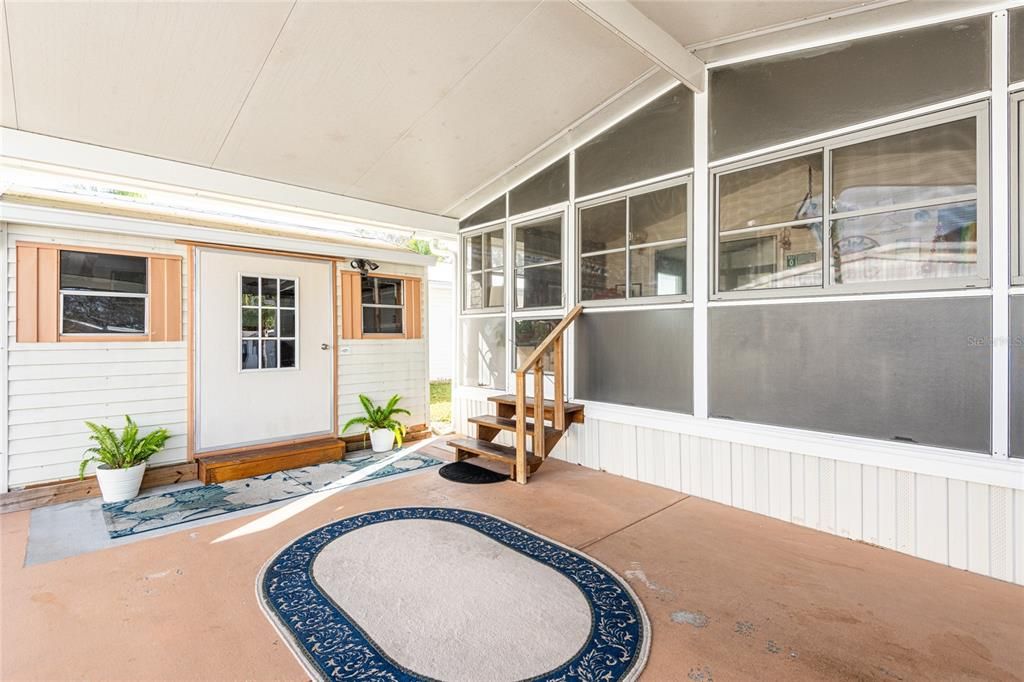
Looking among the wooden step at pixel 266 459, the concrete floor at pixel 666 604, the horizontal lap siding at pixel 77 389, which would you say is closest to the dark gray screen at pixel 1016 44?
the concrete floor at pixel 666 604

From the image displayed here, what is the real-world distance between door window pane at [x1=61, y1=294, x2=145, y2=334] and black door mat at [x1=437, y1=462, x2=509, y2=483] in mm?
2880

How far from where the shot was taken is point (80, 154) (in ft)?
11.5

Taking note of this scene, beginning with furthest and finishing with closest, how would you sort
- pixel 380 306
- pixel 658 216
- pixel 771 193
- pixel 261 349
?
pixel 380 306
pixel 261 349
pixel 658 216
pixel 771 193

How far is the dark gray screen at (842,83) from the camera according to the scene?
2654 mm

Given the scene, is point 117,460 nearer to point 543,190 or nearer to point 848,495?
point 543,190

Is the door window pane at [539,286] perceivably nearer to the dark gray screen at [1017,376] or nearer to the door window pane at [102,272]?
the dark gray screen at [1017,376]

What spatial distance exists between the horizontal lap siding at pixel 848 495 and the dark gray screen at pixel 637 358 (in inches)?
12.2

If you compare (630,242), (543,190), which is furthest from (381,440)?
(630,242)

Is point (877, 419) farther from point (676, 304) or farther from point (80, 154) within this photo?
point (80, 154)

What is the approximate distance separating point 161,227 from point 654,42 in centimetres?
408

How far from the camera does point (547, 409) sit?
175 inches

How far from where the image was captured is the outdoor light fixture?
5.26 meters

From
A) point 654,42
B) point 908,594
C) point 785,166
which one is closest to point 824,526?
point 908,594

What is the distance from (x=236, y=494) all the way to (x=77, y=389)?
4.88 ft
